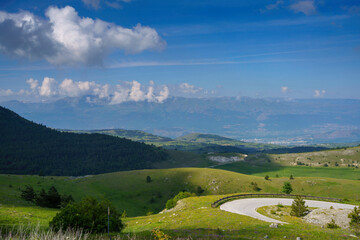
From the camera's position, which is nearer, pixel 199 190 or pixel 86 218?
pixel 86 218

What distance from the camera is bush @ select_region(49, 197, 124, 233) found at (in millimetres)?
34831

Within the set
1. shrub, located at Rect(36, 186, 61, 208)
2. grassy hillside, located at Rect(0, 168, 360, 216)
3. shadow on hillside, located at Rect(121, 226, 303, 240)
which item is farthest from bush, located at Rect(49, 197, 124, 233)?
grassy hillside, located at Rect(0, 168, 360, 216)

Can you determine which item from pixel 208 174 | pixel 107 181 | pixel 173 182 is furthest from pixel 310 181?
pixel 107 181

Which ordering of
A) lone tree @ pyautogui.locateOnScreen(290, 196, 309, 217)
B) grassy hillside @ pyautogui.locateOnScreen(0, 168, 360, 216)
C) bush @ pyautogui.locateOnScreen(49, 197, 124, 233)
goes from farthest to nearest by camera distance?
1. grassy hillside @ pyautogui.locateOnScreen(0, 168, 360, 216)
2. lone tree @ pyautogui.locateOnScreen(290, 196, 309, 217)
3. bush @ pyautogui.locateOnScreen(49, 197, 124, 233)

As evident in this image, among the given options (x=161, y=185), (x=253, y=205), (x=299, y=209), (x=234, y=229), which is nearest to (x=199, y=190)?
(x=161, y=185)

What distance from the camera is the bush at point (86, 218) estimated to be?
1371 inches

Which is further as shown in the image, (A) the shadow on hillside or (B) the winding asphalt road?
(B) the winding asphalt road

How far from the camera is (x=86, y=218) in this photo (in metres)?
36.2

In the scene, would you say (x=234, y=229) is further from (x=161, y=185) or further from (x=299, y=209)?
(x=161, y=185)

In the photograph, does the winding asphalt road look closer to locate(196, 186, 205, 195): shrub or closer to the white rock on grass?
the white rock on grass

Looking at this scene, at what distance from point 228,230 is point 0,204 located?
1674 inches

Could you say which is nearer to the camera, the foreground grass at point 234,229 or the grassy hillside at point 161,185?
the foreground grass at point 234,229

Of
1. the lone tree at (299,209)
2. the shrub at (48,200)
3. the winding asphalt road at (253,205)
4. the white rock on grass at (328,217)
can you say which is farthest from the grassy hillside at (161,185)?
the lone tree at (299,209)

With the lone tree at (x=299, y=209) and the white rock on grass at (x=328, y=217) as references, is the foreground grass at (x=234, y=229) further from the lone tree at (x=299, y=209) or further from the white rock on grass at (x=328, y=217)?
the lone tree at (x=299, y=209)
